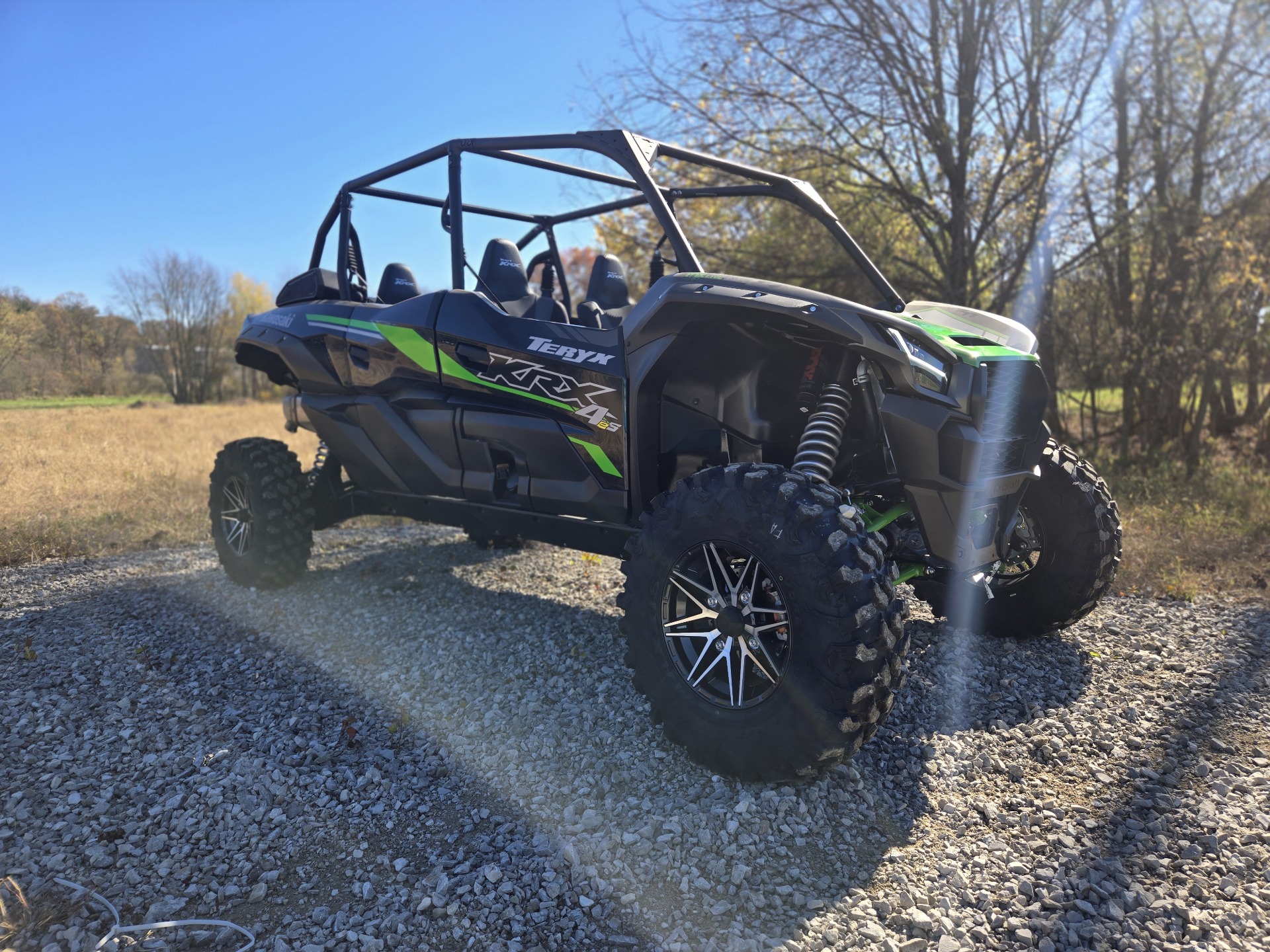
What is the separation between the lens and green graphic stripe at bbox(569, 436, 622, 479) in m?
3.30

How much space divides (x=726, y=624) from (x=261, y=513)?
128 inches

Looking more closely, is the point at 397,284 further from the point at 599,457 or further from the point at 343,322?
the point at 599,457

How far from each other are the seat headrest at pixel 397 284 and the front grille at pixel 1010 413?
135 inches

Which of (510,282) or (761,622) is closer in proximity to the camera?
(761,622)

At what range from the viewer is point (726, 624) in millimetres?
2588

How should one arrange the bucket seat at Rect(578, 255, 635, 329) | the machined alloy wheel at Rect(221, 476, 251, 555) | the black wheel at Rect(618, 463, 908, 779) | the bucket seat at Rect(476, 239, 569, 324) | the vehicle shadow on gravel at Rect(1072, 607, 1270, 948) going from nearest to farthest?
the vehicle shadow on gravel at Rect(1072, 607, 1270, 948) < the black wheel at Rect(618, 463, 908, 779) < the bucket seat at Rect(476, 239, 569, 324) < the bucket seat at Rect(578, 255, 635, 329) < the machined alloy wheel at Rect(221, 476, 251, 555)

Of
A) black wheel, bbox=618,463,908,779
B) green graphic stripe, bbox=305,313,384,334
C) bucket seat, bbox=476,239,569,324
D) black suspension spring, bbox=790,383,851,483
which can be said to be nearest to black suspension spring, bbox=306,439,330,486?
green graphic stripe, bbox=305,313,384,334

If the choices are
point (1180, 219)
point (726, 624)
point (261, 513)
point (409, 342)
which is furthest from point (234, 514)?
point (1180, 219)

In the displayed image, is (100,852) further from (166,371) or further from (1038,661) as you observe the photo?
(166,371)

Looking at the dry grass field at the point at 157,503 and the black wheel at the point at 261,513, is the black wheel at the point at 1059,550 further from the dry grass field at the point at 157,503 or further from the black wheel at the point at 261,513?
the black wheel at the point at 261,513

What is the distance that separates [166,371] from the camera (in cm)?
850

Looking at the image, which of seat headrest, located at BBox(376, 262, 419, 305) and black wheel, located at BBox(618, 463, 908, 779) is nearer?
black wheel, located at BBox(618, 463, 908, 779)

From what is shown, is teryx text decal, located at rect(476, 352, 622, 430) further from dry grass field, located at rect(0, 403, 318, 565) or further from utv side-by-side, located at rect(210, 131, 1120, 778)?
dry grass field, located at rect(0, 403, 318, 565)

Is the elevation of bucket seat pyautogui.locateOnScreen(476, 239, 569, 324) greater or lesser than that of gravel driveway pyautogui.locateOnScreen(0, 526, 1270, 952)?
greater
